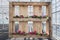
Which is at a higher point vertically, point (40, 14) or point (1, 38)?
point (40, 14)

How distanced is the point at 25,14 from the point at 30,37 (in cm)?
65

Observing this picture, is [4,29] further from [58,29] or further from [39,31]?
[58,29]

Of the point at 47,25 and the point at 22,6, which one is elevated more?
the point at 22,6

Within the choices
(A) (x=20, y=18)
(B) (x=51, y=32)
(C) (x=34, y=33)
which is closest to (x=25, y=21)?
(A) (x=20, y=18)

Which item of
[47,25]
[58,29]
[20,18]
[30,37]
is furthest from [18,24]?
[58,29]

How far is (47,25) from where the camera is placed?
405 centimetres

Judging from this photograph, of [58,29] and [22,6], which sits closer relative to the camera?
[58,29]

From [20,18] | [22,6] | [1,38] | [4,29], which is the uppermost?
[22,6]

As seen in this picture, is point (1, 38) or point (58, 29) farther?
point (1, 38)

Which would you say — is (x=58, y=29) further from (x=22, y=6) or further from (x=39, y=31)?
(x=22, y=6)

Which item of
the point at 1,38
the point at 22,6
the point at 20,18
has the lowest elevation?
the point at 1,38

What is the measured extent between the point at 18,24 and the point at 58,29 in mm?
1310

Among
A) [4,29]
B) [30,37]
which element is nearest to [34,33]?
[30,37]

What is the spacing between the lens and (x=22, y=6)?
13.5 feet
